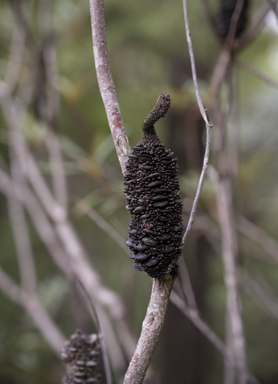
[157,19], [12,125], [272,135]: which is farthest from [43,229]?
[272,135]

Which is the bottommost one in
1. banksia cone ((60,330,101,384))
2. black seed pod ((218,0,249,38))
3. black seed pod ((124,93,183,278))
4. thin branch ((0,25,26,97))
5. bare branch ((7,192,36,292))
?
banksia cone ((60,330,101,384))

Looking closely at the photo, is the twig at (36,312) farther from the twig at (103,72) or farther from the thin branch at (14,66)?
the twig at (103,72)

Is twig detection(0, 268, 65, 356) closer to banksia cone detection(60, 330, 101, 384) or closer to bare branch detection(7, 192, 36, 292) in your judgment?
bare branch detection(7, 192, 36, 292)

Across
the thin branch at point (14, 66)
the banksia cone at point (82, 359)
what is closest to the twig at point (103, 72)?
the banksia cone at point (82, 359)

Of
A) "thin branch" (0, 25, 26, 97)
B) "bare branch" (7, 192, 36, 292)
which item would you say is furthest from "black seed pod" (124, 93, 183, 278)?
"bare branch" (7, 192, 36, 292)

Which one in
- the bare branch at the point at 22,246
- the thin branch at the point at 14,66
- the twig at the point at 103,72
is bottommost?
the twig at the point at 103,72

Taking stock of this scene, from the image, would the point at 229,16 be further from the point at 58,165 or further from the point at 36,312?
the point at 36,312
